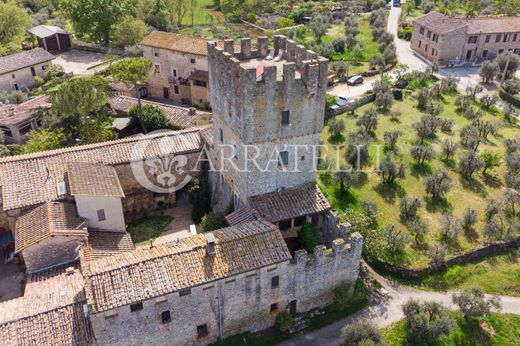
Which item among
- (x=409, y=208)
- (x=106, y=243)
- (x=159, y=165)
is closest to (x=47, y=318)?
(x=106, y=243)

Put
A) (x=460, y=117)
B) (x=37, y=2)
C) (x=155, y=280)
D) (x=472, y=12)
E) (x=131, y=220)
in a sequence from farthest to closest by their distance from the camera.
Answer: (x=37, y=2)
(x=472, y=12)
(x=460, y=117)
(x=131, y=220)
(x=155, y=280)

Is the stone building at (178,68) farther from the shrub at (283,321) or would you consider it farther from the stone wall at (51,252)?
the shrub at (283,321)

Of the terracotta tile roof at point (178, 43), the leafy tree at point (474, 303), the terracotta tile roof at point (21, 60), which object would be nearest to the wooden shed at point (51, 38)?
the terracotta tile roof at point (21, 60)

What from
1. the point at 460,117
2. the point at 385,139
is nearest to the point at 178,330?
the point at 385,139

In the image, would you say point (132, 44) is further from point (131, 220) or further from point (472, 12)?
point (472, 12)

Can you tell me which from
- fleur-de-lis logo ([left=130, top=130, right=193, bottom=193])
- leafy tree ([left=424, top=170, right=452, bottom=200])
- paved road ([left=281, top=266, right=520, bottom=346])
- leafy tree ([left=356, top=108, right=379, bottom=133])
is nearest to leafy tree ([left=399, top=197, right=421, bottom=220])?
leafy tree ([left=424, top=170, right=452, bottom=200])

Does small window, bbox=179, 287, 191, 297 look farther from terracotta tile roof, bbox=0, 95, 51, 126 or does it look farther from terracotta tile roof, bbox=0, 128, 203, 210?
terracotta tile roof, bbox=0, 95, 51, 126
